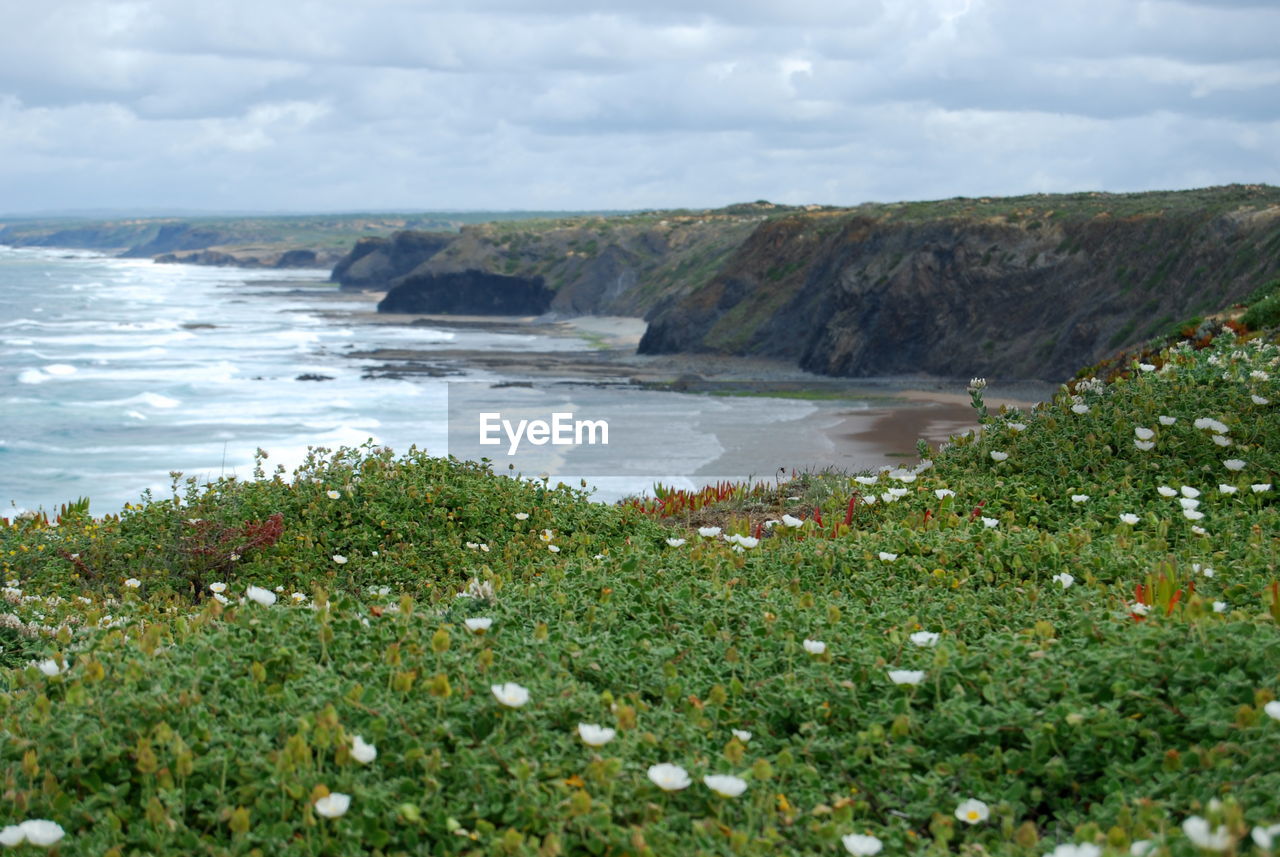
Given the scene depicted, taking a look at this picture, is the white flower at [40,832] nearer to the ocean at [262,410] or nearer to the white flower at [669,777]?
the white flower at [669,777]

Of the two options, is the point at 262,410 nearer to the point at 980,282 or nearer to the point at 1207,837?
the point at 980,282

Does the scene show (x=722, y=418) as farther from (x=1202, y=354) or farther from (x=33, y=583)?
(x=33, y=583)

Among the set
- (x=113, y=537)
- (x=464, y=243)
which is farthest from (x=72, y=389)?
(x=464, y=243)

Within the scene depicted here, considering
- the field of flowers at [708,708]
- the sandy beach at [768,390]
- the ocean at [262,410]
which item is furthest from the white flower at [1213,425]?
the sandy beach at [768,390]

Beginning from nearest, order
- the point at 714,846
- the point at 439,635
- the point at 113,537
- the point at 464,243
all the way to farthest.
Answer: the point at 714,846 < the point at 439,635 < the point at 113,537 < the point at 464,243

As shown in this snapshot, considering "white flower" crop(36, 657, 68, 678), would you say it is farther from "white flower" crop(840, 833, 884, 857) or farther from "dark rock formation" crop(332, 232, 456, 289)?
"dark rock formation" crop(332, 232, 456, 289)

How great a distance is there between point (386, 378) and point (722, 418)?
626 inches

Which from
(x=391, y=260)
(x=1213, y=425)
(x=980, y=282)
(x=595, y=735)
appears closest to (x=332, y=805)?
(x=595, y=735)

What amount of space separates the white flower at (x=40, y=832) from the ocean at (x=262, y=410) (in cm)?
1010

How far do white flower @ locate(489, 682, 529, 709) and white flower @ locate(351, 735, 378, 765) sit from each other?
0.39 m

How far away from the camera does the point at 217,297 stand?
97.8 m

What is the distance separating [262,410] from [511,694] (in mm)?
34231

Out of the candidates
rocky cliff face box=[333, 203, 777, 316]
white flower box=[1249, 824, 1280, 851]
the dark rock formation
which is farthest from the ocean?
the dark rock formation

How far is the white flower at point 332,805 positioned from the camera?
127 inches
